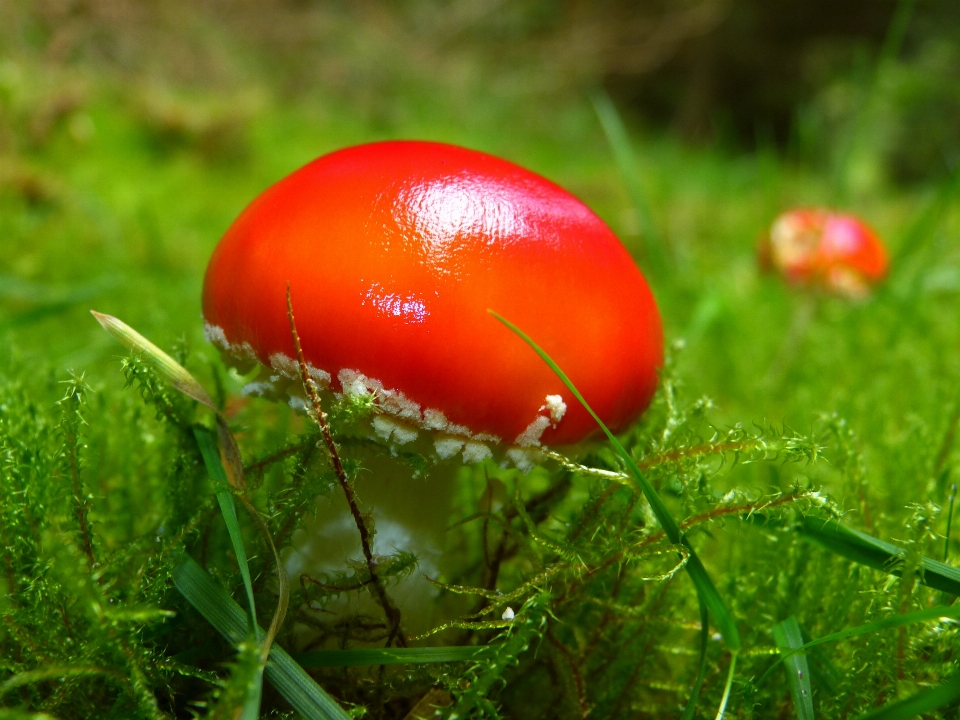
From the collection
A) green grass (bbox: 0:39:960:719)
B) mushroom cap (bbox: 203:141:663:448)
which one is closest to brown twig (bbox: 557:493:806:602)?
green grass (bbox: 0:39:960:719)

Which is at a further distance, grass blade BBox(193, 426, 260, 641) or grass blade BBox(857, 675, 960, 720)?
grass blade BBox(193, 426, 260, 641)

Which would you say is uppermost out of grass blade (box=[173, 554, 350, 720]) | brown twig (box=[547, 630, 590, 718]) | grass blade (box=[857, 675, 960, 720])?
grass blade (box=[857, 675, 960, 720])

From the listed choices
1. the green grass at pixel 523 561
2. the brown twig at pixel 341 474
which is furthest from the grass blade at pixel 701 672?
the brown twig at pixel 341 474

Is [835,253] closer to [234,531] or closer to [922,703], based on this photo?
[922,703]

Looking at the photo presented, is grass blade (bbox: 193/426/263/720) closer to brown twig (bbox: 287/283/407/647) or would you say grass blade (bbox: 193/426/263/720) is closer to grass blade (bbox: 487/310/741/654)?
brown twig (bbox: 287/283/407/647)

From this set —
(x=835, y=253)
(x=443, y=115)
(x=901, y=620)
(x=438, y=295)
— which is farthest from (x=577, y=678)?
(x=443, y=115)

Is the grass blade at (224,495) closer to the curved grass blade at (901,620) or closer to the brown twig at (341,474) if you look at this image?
the brown twig at (341,474)

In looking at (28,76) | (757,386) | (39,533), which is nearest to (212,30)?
(28,76)
